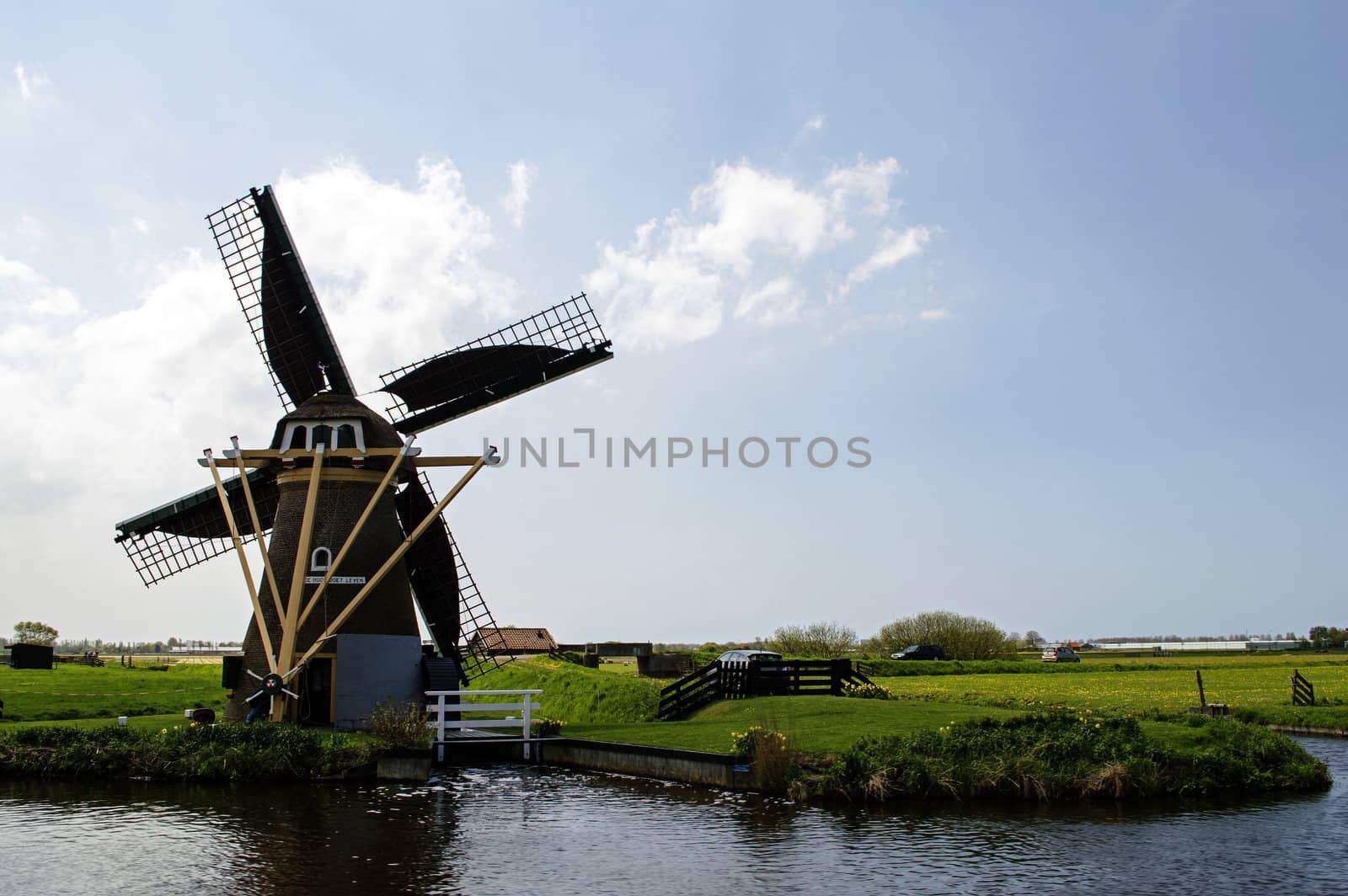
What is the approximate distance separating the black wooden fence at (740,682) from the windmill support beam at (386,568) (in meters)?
9.06

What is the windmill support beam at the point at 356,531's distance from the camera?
26.6m

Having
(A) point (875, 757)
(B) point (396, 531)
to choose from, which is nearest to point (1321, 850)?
(A) point (875, 757)

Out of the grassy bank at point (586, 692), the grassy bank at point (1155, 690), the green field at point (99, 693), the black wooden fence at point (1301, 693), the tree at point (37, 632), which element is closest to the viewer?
the grassy bank at point (1155, 690)

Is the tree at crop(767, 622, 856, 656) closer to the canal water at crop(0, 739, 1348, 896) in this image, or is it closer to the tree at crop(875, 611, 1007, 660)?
the tree at crop(875, 611, 1007, 660)

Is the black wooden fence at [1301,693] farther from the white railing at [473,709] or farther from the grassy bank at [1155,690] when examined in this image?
the white railing at [473,709]

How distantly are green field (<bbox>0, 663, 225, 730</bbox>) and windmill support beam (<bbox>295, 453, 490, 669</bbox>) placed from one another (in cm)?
1234

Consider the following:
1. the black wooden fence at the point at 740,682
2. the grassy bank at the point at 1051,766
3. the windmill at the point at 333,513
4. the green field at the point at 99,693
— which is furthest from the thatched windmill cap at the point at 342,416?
the grassy bank at the point at 1051,766

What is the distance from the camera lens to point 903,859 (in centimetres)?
1389

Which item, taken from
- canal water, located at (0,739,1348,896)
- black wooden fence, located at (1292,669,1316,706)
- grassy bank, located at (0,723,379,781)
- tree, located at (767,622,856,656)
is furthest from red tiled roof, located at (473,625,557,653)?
canal water, located at (0,739,1348,896)

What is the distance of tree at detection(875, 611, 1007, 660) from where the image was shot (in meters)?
86.4

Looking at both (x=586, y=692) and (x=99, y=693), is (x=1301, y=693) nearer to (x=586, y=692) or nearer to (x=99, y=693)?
(x=586, y=692)

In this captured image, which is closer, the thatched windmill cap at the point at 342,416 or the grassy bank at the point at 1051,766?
the grassy bank at the point at 1051,766

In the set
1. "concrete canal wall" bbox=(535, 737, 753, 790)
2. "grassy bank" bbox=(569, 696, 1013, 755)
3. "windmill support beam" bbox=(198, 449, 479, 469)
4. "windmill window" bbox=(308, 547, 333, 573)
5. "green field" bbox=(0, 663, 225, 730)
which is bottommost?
"concrete canal wall" bbox=(535, 737, 753, 790)

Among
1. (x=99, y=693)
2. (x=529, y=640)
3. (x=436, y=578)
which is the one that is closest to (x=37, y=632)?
(x=529, y=640)
